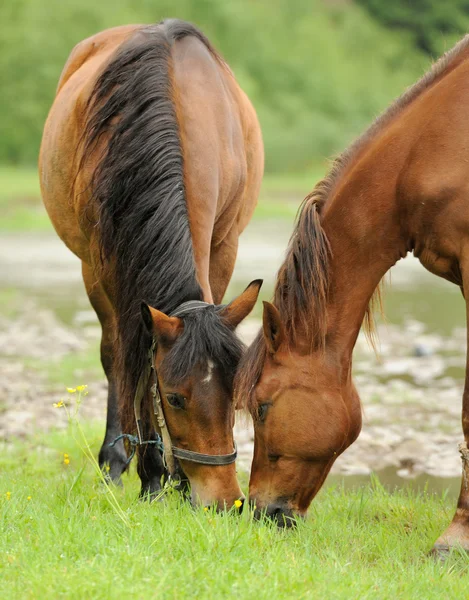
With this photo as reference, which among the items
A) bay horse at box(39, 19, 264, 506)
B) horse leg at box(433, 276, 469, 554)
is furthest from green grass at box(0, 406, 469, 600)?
bay horse at box(39, 19, 264, 506)

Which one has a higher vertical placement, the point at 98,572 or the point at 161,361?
the point at 161,361

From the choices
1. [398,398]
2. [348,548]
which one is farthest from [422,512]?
[398,398]

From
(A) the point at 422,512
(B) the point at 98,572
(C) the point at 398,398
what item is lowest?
(C) the point at 398,398

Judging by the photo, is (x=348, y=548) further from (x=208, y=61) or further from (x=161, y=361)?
(x=208, y=61)

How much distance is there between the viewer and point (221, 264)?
5191 millimetres

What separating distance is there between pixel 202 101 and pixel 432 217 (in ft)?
4.93

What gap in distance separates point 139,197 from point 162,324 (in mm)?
682

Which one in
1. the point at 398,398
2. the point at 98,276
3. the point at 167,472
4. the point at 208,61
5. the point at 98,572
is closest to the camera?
the point at 98,572

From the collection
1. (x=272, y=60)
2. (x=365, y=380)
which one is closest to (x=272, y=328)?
(x=365, y=380)

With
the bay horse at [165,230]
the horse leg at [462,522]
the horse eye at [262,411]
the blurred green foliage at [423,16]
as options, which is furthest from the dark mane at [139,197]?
the blurred green foliage at [423,16]

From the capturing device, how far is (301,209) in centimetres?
381

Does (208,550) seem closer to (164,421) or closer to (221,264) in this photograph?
(164,421)

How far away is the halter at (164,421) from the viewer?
3719mm

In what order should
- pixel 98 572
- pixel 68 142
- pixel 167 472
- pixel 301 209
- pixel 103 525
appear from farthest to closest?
pixel 68 142
pixel 167 472
pixel 301 209
pixel 103 525
pixel 98 572
